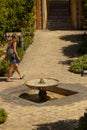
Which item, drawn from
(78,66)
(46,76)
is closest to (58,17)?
(78,66)

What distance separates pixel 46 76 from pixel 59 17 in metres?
15.7

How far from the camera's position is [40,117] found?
41.9 ft

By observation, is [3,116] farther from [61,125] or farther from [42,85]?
[42,85]

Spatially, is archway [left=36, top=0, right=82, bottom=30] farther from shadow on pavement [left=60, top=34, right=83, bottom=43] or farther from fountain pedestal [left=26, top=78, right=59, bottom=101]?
fountain pedestal [left=26, top=78, right=59, bottom=101]

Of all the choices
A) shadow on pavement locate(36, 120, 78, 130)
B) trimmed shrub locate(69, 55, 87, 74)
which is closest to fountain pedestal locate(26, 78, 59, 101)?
shadow on pavement locate(36, 120, 78, 130)

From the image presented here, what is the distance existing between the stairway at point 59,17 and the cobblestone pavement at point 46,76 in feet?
7.32

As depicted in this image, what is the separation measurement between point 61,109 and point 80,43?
11.2m

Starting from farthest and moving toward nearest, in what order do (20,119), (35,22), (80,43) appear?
(35,22), (80,43), (20,119)

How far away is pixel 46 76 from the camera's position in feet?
61.0

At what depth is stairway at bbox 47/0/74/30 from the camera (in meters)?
31.2

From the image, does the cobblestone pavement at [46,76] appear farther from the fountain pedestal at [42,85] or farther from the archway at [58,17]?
the archway at [58,17]

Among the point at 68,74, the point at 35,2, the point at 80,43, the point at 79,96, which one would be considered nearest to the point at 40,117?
the point at 79,96

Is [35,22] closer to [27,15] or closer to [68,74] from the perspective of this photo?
[27,15]

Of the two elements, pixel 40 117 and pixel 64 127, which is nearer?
pixel 64 127
